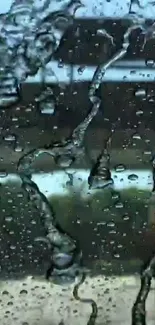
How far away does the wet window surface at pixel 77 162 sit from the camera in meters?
1.62

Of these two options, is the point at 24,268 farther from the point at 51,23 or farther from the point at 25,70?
the point at 51,23

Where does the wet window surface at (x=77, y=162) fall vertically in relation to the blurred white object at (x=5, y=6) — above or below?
below

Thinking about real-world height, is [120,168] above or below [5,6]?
below

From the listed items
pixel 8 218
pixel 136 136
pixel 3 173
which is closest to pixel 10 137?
pixel 3 173

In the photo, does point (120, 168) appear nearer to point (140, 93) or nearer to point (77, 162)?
point (77, 162)

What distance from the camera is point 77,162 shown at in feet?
5.68

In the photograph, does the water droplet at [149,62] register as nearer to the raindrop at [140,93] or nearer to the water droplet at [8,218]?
the raindrop at [140,93]

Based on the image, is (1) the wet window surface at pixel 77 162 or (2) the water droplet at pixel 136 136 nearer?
(1) the wet window surface at pixel 77 162

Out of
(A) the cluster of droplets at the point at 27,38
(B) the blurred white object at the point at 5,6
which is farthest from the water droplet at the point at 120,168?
(B) the blurred white object at the point at 5,6

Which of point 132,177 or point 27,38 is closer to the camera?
point 132,177

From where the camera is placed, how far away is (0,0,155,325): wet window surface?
5.32ft

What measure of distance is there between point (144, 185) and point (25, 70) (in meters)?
0.43

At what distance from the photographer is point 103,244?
167cm

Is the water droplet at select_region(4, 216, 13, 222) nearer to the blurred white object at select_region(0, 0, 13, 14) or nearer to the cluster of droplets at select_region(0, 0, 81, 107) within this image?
the cluster of droplets at select_region(0, 0, 81, 107)
